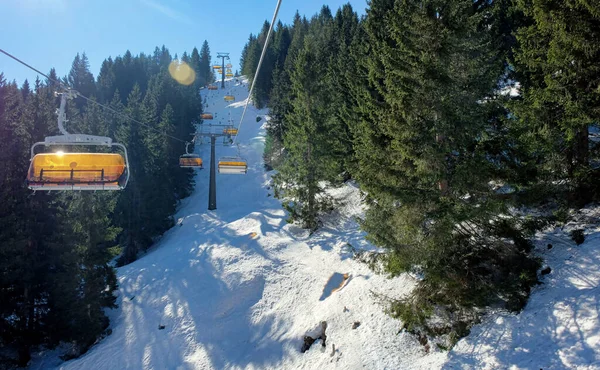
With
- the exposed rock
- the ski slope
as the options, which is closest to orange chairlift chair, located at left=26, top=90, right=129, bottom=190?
the exposed rock

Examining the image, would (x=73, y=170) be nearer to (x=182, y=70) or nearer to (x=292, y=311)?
(x=292, y=311)

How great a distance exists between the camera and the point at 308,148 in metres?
22.4

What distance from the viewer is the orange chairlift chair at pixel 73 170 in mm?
9648

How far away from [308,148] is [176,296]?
1173cm

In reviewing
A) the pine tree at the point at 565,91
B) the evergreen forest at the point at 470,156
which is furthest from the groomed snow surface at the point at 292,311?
the pine tree at the point at 565,91

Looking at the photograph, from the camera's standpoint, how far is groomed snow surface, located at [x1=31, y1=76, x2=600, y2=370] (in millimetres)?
8039

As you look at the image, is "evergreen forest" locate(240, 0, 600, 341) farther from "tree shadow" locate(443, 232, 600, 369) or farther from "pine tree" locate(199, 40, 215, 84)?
"pine tree" locate(199, 40, 215, 84)

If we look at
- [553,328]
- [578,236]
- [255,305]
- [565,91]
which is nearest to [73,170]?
[255,305]

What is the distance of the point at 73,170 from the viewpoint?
32.2 ft

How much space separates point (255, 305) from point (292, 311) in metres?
2.47

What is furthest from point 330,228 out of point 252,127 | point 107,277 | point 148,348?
point 252,127

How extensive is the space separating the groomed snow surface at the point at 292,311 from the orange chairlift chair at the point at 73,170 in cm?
900

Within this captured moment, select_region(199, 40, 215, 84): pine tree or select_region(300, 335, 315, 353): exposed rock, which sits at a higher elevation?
select_region(199, 40, 215, 84): pine tree

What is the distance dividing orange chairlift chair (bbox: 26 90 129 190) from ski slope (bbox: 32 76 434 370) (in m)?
8.86
